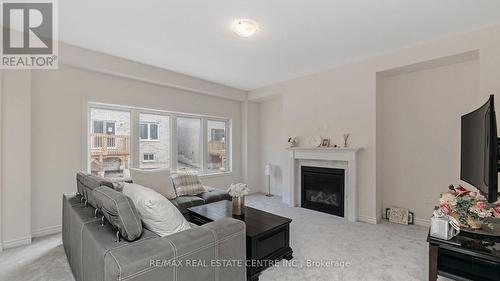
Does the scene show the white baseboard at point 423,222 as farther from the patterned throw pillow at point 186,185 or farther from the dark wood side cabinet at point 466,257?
the patterned throw pillow at point 186,185

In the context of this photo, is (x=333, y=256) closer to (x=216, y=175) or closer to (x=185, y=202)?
(x=185, y=202)

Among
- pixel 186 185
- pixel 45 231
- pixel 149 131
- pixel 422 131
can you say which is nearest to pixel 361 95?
pixel 422 131

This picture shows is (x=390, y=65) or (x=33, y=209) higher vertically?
(x=390, y=65)

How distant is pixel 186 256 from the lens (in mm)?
1386

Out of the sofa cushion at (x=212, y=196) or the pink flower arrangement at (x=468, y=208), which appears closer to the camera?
the pink flower arrangement at (x=468, y=208)

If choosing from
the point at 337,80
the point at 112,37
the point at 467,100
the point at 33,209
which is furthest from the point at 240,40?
the point at 33,209

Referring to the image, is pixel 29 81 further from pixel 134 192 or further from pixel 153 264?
pixel 153 264

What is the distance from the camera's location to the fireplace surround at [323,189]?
4.06 metres

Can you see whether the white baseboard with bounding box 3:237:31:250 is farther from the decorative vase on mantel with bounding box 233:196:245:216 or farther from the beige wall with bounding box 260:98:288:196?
the beige wall with bounding box 260:98:288:196

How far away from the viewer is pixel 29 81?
2928 millimetres

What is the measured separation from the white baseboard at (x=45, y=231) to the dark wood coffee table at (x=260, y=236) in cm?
208

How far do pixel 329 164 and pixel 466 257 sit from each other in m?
2.56

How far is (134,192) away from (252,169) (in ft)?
14.1

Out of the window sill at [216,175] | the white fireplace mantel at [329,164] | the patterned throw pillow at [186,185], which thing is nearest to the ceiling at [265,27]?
the white fireplace mantel at [329,164]
